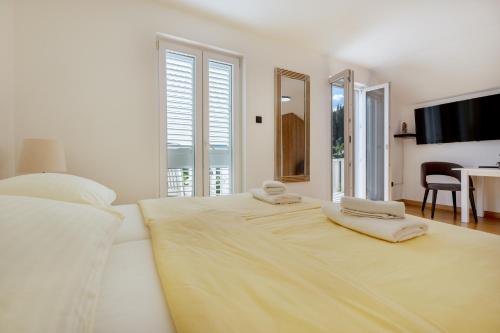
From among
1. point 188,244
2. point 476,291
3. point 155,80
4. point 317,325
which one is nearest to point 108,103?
point 155,80

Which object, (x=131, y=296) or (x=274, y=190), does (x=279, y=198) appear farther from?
(x=131, y=296)

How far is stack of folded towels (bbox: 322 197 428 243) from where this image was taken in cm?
99

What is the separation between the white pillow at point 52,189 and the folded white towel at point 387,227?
4.12 ft

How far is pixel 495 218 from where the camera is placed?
12.1 feet

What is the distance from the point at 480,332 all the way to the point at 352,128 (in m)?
3.34

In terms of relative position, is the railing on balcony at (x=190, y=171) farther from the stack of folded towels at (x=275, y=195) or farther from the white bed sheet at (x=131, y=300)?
the white bed sheet at (x=131, y=300)

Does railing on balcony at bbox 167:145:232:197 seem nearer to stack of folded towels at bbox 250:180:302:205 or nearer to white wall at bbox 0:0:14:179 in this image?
stack of folded towels at bbox 250:180:302:205

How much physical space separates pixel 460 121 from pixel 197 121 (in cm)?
414

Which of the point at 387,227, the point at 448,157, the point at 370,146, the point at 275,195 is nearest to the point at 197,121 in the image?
the point at 275,195

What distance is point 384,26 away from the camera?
3.04 metres

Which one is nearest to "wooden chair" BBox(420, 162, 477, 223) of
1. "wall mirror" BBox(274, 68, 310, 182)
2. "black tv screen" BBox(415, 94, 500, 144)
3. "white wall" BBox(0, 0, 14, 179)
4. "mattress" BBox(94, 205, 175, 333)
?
"black tv screen" BBox(415, 94, 500, 144)

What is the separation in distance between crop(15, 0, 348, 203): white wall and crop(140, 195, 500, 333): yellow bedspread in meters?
1.63

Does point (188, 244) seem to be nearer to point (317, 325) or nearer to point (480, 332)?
point (317, 325)

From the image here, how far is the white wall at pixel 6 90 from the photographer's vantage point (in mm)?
1925
